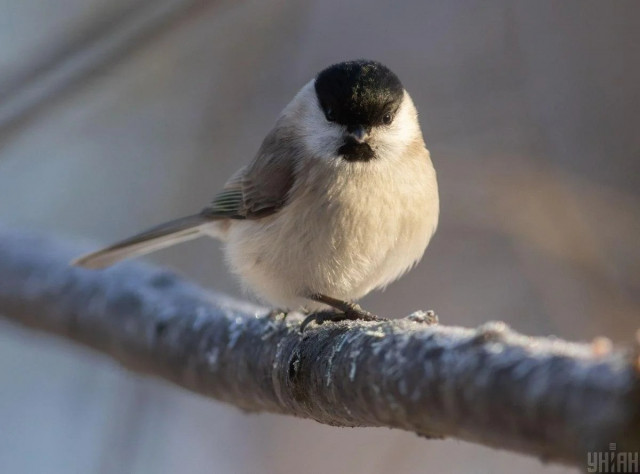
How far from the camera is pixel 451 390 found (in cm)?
106

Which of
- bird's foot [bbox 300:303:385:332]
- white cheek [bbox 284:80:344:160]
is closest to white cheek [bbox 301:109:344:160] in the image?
white cheek [bbox 284:80:344:160]

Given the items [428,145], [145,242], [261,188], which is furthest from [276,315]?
[428,145]

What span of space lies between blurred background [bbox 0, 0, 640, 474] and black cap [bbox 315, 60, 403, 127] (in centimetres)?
52

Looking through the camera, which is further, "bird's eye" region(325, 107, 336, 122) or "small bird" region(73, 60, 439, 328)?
"bird's eye" region(325, 107, 336, 122)

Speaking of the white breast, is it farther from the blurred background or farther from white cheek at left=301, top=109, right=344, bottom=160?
the blurred background

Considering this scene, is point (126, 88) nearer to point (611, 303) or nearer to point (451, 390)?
point (611, 303)

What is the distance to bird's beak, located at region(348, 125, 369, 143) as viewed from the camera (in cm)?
215

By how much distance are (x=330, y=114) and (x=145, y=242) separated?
2.74 feet

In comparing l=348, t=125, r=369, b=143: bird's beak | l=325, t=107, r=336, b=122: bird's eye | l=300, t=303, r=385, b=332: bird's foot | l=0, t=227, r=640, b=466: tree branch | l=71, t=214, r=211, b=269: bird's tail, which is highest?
l=325, t=107, r=336, b=122: bird's eye

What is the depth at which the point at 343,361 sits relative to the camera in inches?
55.6

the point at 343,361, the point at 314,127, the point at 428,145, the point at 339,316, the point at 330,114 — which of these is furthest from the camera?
the point at 428,145

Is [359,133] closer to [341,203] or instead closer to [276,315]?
[341,203]

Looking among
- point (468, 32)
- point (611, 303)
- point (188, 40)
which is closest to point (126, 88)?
point (188, 40)

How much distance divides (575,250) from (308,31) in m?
2.00
